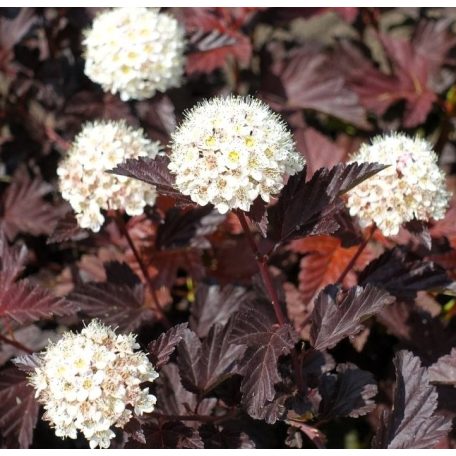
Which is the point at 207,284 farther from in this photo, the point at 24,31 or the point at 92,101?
the point at 24,31

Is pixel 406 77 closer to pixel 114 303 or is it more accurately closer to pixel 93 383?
pixel 114 303

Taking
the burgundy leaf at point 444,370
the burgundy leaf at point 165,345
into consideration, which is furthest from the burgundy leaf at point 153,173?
the burgundy leaf at point 444,370

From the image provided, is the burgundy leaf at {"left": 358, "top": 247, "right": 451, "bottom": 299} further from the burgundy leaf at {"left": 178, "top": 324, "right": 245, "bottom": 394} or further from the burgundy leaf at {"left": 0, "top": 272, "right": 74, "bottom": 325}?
the burgundy leaf at {"left": 0, "top": 272, "right": 74, "bottom": 325}

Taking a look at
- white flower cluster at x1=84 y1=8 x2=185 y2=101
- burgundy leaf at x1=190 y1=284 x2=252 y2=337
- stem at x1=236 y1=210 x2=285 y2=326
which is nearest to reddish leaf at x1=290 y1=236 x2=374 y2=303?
burgundy leaf at x1=190 y1=284 x2=252 y2=337

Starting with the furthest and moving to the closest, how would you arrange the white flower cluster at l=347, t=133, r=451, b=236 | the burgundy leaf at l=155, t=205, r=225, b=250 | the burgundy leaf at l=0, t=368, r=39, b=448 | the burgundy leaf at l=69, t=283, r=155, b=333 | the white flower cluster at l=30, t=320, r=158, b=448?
the burgundy leaf at l=155, t=205, r=225, b=250
the burgundy leaf at l=69, t=283, r=155, b=333
the burgundy leaf at l=0, t=368, r=39, b=448
the white flower cluster at l=347, t=133, r=451, b=236
the white flower cluster at l=30, t=320, r=158, b=448

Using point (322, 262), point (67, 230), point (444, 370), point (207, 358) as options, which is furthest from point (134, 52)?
point (444, 370)

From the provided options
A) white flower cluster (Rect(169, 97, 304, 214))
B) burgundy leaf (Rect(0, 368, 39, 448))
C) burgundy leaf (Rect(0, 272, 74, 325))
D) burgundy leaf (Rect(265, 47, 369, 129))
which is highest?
white flower cluster (Rect(169, 97, 304, 214))
